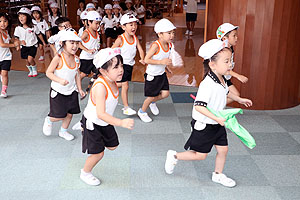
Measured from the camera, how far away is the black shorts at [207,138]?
8.12 feet

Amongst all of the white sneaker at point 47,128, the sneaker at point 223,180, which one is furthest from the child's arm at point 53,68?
the sneaker at point 223,180

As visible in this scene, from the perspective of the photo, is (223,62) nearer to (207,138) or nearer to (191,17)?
(207,138)

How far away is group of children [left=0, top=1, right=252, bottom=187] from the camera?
2322mm

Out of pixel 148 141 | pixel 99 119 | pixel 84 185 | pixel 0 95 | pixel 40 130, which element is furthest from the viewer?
pixel 0 95

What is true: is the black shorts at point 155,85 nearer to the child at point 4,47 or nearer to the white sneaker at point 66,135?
the white sneaker at point 66,135

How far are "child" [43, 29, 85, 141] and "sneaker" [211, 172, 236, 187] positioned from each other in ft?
4.93

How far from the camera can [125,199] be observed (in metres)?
2.48

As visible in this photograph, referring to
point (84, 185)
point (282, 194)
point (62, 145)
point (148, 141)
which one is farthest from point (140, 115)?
point (282, 194)

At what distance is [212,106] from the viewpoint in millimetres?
2393

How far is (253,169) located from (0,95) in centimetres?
395

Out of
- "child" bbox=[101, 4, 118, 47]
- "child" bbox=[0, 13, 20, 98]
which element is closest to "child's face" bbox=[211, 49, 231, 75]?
→ "child" bbox=[0, 13, 20, 98]

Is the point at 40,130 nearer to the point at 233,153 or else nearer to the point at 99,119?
the point at 99,119

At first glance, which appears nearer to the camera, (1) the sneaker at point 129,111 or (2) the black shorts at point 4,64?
(1) the sneaker at point 129,111

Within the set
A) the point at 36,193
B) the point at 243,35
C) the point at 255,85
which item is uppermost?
the point at 243,35
